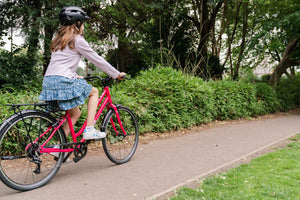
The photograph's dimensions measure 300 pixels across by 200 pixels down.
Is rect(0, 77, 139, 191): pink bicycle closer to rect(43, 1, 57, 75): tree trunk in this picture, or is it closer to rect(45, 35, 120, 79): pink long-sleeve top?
rect(45, 35, 120, 79): pink long-sleeve top

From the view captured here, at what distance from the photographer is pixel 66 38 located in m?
3.41

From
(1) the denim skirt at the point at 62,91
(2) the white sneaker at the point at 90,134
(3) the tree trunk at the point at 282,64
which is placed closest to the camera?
(1) the denim skirt at the point at 62,91

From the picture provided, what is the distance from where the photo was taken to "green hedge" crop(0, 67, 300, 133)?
631cm

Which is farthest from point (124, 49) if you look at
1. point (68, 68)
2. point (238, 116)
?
point (68, 68)

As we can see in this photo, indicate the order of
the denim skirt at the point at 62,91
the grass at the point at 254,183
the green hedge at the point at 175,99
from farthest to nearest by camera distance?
the green hedge at the point at 175,99
the denim skirt at the point at 62,91
the grass at the point at 254,183

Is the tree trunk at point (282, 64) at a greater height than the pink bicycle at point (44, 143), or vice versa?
the tree trunk at point (282, 64)

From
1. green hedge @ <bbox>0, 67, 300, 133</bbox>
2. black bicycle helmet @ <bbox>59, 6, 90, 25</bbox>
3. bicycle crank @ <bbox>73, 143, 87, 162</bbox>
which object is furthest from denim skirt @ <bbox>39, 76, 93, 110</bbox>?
green hedge @ <bbox>0, 67, 300, 133</bbox>

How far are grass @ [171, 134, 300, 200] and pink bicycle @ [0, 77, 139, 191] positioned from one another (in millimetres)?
1467

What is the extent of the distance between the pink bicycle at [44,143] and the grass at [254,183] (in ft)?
4.81

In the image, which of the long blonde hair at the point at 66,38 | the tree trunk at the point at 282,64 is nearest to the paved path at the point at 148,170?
the long blonde hair at the point at 66,38

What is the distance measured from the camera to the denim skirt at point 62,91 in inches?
130

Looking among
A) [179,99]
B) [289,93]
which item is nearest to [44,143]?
[179,99]

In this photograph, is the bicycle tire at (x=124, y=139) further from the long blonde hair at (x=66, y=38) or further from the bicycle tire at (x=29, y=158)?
the long blonde hair at (x=66, y=38)

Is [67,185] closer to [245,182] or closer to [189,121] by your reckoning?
[245,182]
